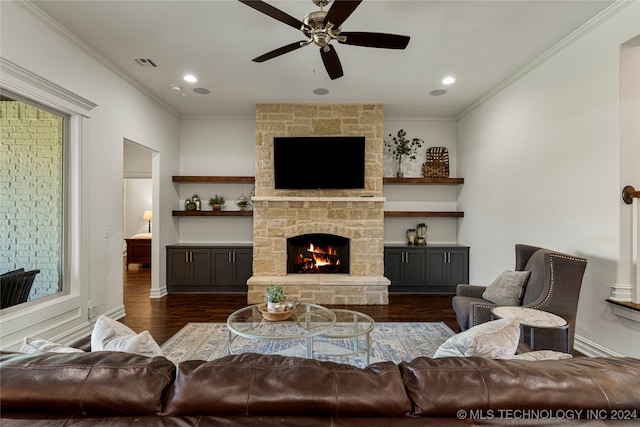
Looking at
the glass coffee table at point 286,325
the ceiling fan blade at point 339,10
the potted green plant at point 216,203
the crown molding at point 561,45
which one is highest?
the crown molding at point 561,45

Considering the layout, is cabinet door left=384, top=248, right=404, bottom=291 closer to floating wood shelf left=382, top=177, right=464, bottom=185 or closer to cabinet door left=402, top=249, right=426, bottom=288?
cabinet door left=402, top=249, right=426, bottom=288

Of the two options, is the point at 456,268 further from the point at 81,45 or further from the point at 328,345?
the point at 81,45

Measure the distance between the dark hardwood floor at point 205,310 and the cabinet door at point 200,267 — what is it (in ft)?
0.75

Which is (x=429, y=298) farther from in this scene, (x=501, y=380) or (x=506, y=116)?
(x=501, y=380)

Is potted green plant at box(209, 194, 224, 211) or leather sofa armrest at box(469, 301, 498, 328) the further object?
potted green plant at box(209, 194, 224, 211)

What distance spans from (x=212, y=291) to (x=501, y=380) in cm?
483

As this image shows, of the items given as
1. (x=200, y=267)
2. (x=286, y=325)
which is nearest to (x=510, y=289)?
(x=286, y=325)

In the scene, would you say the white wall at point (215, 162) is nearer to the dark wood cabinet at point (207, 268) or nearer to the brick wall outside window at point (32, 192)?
the dark wood cabinet at point (207, 268)

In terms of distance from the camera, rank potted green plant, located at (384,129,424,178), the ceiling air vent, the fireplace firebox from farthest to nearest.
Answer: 1. potted green plant, located at (384,129,424,178)
2. the fireplace firebox
3. the ceiling air vent

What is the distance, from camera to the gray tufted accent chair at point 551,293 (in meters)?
2.37

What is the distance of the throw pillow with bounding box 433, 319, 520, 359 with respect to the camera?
1.23 m

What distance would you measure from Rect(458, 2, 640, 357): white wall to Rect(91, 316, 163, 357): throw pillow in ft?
11.4

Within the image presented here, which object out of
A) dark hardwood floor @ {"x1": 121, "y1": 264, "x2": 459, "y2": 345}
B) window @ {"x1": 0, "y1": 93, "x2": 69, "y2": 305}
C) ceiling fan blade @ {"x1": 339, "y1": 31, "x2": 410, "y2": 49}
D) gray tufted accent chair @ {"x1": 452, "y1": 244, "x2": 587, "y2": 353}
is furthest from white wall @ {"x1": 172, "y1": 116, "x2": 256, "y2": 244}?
gray tufted accent chair @ {"x1": 452, "y1": 244, "x2": 587, "y2": 353}

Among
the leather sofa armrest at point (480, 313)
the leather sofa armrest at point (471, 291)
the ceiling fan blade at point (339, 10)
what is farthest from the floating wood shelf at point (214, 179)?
the leather sofa armrest at point (480, 313)
